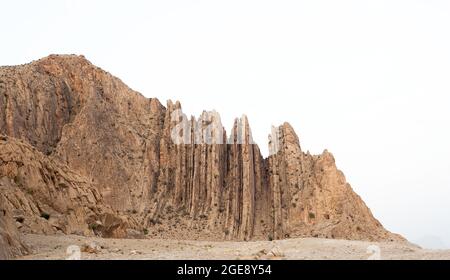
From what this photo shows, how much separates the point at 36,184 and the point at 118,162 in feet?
149

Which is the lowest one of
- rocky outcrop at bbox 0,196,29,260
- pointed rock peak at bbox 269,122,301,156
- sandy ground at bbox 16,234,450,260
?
sandy ground at bbox 16,234,450,260

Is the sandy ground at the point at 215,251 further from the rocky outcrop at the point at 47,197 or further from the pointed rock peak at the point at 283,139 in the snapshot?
the pointed rock peak at the point at 283,139

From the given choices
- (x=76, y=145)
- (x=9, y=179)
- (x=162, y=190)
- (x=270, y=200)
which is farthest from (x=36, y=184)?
(x=270, y=200)

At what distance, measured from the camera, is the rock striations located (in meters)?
73.9

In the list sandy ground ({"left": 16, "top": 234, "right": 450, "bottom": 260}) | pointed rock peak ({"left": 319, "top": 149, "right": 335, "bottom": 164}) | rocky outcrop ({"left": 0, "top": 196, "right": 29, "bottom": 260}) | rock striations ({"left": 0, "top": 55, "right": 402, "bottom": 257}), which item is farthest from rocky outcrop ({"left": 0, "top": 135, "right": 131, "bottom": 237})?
pointed rock peak ({"left": 319, "top": 149, "right": 335, "bottom": 164})

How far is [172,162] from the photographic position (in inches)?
3329

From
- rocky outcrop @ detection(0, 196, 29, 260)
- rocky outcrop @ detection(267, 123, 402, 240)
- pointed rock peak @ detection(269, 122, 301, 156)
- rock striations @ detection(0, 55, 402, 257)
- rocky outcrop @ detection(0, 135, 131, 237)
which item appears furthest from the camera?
pointed rock peak @ detection(269, 122, 301, 156)

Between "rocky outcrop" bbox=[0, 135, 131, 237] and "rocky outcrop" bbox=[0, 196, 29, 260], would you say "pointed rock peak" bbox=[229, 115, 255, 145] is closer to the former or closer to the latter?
"rocky outcrop" bbox=[0, 135, 131, 237]

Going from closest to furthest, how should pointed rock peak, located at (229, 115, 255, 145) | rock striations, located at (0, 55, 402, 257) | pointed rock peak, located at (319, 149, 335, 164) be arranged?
rock striations, located at (0, 55, 402, 257), pointed rock peak, located at (319, 149, 335, 164), pointed rock peak, located at (229, 115, 255, 145)

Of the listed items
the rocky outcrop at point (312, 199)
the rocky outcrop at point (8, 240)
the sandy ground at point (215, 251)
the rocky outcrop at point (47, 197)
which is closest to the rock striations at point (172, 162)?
the rocky outcrop at point (312, 199)

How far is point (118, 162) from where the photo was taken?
77562mm

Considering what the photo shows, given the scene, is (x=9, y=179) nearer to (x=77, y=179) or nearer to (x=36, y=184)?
(x=36, y=184)

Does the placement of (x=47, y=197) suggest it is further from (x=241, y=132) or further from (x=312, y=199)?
(x=241, y=132)

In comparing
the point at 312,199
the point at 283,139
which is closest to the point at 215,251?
the point at 312,199
